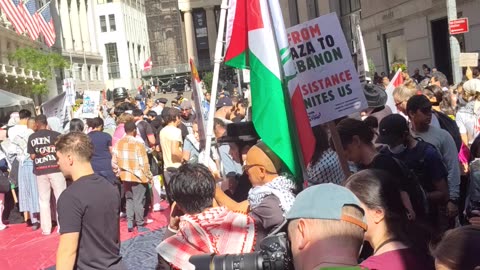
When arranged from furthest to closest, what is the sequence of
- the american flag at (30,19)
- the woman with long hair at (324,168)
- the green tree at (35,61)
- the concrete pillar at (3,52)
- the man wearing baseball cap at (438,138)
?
the concrete pillar at (3,52)
the green tree at (35,61)
the american flag at (30,19)
the man wearing baseball cap at (438,138)
the woman with long hair at (324,168)

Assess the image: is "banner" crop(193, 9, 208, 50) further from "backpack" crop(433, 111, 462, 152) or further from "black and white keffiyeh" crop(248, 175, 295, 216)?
"black and white keffiyeh" crop(248, 175, 295, 216)

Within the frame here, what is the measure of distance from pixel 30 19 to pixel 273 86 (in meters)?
23.5

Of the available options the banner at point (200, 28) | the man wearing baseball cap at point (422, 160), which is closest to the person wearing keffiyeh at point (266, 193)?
the man wearing baseball cap at point (422, 160)

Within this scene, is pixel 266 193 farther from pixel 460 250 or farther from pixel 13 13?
pixel 13 13

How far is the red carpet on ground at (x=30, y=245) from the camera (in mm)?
9109

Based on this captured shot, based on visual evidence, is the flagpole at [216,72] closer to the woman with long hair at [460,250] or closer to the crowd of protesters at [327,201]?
the crowd of protesters at [327,201]

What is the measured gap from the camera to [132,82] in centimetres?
8806

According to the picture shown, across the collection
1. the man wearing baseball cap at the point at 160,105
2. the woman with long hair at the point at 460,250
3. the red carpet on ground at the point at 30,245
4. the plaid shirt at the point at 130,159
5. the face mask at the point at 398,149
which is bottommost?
the red carpet on ground at the point at 30,245

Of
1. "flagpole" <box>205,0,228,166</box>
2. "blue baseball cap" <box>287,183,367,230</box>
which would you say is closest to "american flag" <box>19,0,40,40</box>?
"flagpole" <box>205,0,228,166</box>

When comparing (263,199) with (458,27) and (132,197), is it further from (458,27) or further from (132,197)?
(458,27)

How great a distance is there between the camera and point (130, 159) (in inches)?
385

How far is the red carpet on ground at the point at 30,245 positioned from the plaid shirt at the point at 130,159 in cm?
92

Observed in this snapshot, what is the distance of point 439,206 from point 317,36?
1.47 metres

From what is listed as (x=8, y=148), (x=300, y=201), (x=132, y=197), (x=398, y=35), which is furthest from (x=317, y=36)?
(x=398, y=35)
